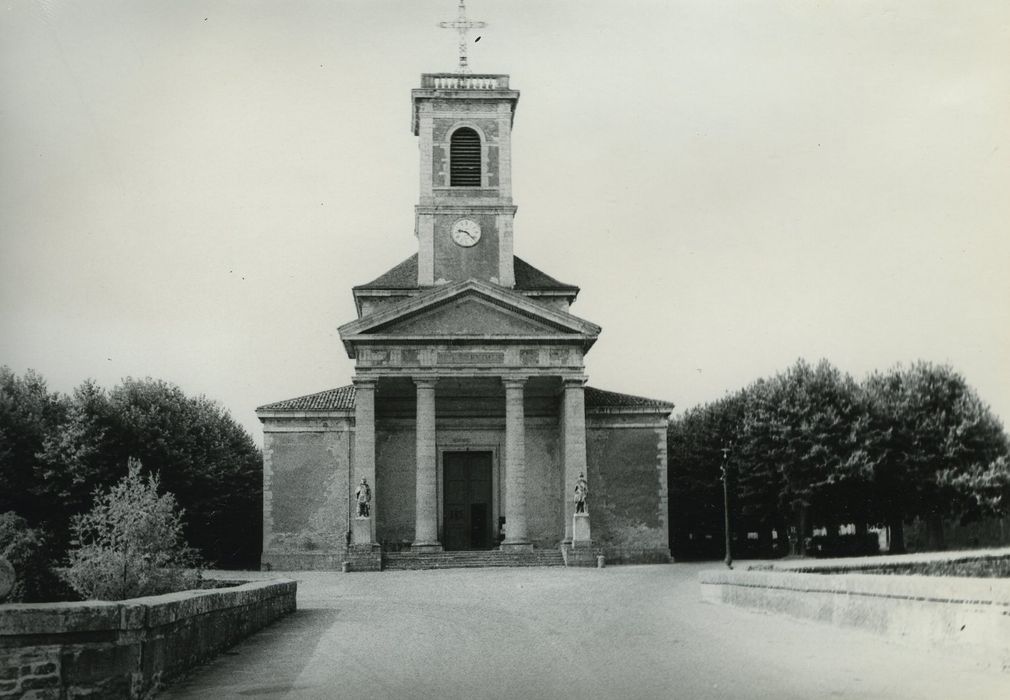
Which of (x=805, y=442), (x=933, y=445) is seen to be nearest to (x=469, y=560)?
(x=805, y=442)

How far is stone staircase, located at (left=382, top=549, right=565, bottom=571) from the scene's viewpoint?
3441cm

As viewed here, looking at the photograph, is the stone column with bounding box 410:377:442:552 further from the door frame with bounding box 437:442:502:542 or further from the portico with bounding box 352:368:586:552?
the door frame with bounding box 437:442:502:542

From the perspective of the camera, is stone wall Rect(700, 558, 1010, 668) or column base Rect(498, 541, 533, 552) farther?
column base Rect(498, 541, 533, 552)

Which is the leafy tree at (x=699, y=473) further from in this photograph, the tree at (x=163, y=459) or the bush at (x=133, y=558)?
the bush at (x=133, y=558)

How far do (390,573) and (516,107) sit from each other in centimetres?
2085

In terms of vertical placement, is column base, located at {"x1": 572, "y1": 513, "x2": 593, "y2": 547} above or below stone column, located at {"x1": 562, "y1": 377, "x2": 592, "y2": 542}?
below

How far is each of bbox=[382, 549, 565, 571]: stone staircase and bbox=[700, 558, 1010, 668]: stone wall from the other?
17.8m

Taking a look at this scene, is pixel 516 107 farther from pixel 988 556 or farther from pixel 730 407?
pixel 988 556

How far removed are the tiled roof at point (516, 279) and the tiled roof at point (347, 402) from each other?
4477 millimetres

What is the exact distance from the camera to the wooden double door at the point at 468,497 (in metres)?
41.3

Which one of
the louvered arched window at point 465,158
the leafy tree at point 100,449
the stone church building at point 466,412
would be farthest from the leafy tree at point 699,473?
the leafy tree at point 100,449

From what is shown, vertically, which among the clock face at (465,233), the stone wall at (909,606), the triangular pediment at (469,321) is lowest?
the stone wall at (909,606)

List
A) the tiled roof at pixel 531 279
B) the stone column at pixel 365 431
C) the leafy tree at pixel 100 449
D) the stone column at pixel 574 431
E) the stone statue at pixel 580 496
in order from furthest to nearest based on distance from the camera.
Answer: the tiled roof at pixel 531 279
the leafy tree at pixel 100 449
the stone column at pixel 574 431
the stone column at pixel 365 431
the stone statue at pixel 580 496

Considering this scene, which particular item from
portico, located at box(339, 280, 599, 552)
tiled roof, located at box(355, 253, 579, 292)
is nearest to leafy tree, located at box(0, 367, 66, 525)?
portico, located at box(339, 280, 599, 552)
